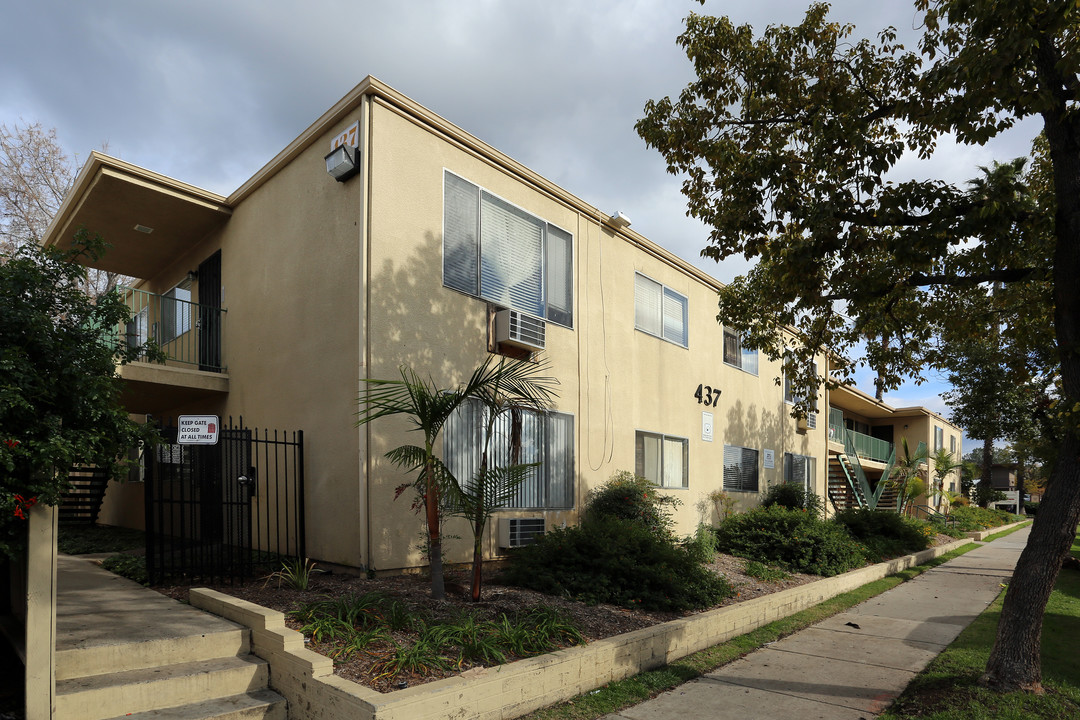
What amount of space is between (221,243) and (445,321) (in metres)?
5.06

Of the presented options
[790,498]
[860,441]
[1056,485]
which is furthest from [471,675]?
[860,441]

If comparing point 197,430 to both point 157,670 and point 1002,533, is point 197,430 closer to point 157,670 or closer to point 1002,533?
point 157,670

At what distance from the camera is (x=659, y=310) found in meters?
14.2

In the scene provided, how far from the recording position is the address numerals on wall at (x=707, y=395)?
15289 mm

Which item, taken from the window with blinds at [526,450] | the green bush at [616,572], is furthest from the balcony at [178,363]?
the green bush at [616,572]

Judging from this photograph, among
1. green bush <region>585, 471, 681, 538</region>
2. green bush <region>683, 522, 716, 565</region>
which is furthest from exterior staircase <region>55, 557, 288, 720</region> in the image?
green bush <region>585, 471, 681, 538</region>

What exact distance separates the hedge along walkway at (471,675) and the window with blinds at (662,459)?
5.59 m

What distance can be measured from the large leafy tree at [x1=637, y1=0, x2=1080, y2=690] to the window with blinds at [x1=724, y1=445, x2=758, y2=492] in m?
7.49

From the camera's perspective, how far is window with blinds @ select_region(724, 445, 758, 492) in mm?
16266

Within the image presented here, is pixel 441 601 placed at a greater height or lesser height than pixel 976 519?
greater

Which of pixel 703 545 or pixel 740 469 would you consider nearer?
pixel 703 545

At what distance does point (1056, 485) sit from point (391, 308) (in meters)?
6.90

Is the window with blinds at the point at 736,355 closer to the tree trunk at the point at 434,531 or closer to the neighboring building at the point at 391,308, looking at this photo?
the neighboring building at the point at 391,308

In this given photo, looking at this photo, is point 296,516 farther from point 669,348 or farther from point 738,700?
point 669,348
